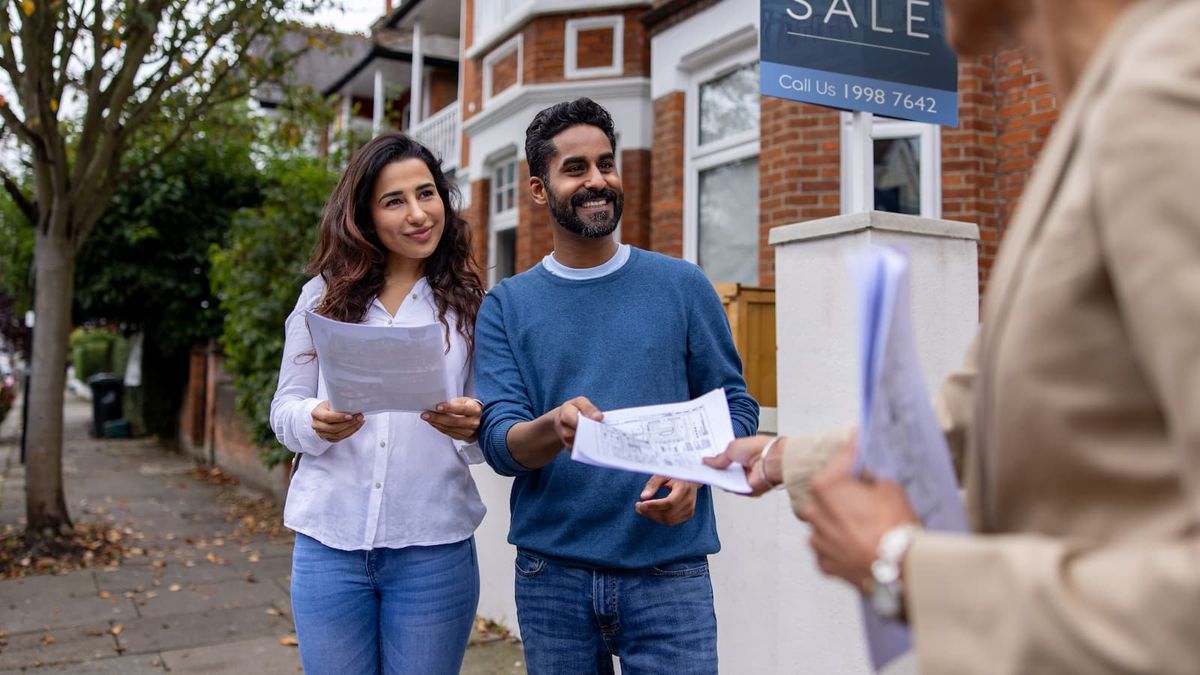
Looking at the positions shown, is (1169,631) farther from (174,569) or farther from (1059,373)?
(174,569)

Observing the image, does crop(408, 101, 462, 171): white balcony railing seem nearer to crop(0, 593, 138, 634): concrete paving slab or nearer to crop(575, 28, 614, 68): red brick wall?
crop(575, 28, 614, 68): red brick wall

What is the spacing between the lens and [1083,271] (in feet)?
3.07

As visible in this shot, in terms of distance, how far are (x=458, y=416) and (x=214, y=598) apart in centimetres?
485

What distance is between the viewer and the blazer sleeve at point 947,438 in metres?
1.34

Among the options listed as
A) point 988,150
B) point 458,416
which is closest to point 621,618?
point 458,416

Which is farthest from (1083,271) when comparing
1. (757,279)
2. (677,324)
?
(757,279)

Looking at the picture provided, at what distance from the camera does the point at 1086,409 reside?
0.94 metres

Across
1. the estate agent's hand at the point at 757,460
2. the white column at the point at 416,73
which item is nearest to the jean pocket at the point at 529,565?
the estate agent's hand at the point at 757,460

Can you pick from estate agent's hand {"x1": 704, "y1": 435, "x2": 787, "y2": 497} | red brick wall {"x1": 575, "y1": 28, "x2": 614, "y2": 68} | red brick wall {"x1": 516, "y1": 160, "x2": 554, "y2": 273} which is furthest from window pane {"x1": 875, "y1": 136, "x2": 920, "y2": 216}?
estate agent's hand {"x1": 704, "y1": 435, "x2": 787, "y2": 497}

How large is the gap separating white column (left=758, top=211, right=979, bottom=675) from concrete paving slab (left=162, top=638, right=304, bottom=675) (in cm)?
289

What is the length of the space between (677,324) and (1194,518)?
174 centimetres

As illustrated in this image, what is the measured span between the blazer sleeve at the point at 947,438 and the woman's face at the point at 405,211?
1.49 m

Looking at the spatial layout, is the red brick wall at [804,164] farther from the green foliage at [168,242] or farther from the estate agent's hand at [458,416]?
the green foliage at [168,242]

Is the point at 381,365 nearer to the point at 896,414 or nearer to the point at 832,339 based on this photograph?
the point at 896,414
